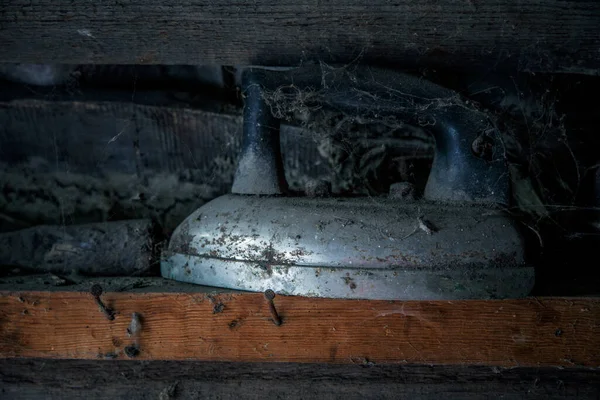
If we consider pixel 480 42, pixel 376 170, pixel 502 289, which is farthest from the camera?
pixel 376 170

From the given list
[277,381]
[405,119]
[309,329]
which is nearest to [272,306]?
[309,329]

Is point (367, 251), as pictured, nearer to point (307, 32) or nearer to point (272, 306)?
point (272, 306)

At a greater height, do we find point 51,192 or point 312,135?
point 312,135

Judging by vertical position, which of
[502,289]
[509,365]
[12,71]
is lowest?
[509,365]

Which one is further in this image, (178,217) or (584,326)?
(178,217)

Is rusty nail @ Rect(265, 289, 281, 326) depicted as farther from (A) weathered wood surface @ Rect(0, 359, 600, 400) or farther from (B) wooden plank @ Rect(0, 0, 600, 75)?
(B) wooden plank @ Rect(0, 0, 600, 75)

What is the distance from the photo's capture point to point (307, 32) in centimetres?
73

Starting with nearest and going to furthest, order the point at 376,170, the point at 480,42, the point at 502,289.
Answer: the point at 502,289 → the point at 480,42 → the point at 376,170

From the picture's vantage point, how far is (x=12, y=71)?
90cm

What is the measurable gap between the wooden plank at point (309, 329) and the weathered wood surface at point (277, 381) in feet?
0.33

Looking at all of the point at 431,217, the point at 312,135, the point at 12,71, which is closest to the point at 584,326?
the point at 431,217

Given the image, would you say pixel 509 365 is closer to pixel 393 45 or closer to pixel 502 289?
pixel 502 289

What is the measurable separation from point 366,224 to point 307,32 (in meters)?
0.27

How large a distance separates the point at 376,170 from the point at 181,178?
1.05ft
